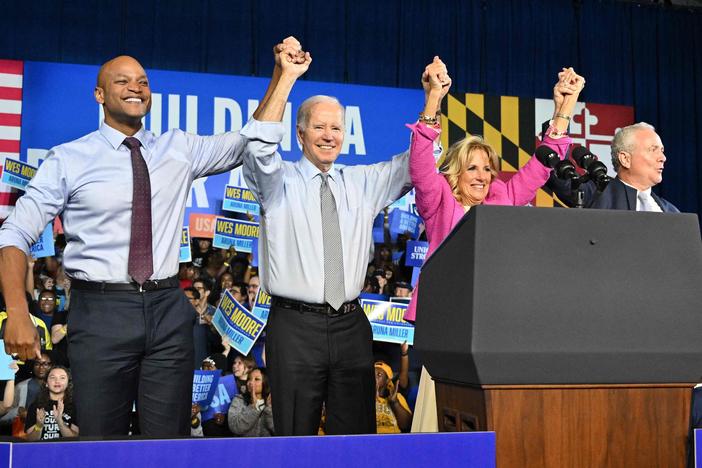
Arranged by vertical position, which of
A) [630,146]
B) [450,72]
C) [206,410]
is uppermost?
[450,72]

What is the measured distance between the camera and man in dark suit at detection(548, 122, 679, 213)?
247 centimetres

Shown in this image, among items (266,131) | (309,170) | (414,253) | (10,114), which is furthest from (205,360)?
(266,131)

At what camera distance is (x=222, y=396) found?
4980mm

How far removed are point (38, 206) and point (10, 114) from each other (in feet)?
10.9

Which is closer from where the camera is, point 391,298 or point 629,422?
point 629,422

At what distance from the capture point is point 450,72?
601cm

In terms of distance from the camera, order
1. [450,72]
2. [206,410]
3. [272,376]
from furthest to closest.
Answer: [450,72], [206,410], [272,376]

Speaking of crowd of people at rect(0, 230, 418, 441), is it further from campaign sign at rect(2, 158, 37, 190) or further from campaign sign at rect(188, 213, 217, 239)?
campaign sign at rect(2, 158, 37, 190)

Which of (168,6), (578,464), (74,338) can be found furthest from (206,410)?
(578,464)

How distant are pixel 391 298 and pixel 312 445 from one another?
418 cm

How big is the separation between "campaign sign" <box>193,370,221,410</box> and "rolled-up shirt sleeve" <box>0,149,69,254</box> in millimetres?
2984

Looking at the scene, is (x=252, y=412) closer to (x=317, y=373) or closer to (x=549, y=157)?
(x=317, y=373)

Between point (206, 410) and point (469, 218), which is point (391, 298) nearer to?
point (206, 410)

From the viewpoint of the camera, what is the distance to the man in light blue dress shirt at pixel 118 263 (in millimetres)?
1917
